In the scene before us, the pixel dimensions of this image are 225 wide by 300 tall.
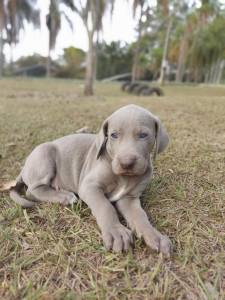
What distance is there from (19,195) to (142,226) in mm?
1192

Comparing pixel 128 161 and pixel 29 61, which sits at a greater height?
pixel 128 161

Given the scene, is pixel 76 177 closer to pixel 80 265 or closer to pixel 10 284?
pixel 80 265

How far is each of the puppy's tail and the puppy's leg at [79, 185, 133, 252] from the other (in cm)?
45

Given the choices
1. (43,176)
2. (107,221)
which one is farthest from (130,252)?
(43,176)

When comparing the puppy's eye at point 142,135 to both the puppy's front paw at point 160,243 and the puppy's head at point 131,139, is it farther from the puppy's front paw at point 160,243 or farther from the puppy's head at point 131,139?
the puppy's front paw at point 160,243

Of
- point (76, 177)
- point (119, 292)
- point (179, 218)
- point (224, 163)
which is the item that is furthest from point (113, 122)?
point (224, 163)

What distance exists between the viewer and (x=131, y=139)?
2.19 metres

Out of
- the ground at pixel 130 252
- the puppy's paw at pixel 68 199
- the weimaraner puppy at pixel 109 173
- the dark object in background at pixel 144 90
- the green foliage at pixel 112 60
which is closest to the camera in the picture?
the ground at pixel 130 252

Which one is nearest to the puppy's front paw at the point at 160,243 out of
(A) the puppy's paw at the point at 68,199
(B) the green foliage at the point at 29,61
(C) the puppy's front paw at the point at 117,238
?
(C) the puppy's front paw at the point at 117,238

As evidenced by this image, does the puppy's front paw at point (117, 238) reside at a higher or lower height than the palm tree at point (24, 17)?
lower

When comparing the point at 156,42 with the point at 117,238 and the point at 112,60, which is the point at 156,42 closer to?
the point at 112,60

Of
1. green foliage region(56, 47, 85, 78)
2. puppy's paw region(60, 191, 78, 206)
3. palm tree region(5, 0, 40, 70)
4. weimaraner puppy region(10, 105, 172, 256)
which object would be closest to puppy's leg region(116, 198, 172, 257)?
weimaraner puppy region(10, 105, 172, 256)

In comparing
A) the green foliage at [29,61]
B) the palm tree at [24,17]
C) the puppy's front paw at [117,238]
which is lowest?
the green foliage at [29,61]

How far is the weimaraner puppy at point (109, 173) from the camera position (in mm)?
2020
